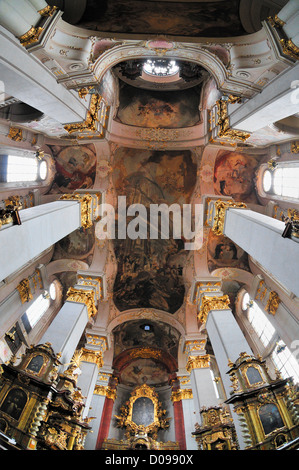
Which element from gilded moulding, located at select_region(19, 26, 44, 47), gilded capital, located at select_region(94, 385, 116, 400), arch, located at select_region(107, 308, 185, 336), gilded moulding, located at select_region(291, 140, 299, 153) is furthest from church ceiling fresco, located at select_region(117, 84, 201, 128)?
gilded capital, located at select_region(94, 385, 116, 400)

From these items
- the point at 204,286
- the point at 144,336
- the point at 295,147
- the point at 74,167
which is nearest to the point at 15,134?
the point at 74,167

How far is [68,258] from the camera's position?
14.0 meters

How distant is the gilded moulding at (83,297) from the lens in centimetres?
1060

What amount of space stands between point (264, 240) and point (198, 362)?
752 centimetres

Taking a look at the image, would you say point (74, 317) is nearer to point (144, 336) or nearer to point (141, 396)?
point (141, 396)

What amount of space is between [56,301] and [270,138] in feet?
40.2

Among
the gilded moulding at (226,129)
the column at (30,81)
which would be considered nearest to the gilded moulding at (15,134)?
the column at (30,81)

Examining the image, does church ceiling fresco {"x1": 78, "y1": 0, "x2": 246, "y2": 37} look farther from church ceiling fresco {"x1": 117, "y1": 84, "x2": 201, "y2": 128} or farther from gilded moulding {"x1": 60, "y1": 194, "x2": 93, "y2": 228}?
church ceiling fresco {"x1": 117, "y1": 84, "x2": 201, "y2": 128}

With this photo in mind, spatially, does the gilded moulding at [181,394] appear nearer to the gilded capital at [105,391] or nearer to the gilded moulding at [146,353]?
the gilded moulding at [146,353]

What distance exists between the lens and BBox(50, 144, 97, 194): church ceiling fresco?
42.5 feet

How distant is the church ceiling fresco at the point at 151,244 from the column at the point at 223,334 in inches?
149

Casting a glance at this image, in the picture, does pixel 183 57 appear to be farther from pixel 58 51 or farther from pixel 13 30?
pixel 13 30

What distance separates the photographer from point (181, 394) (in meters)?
13.4
